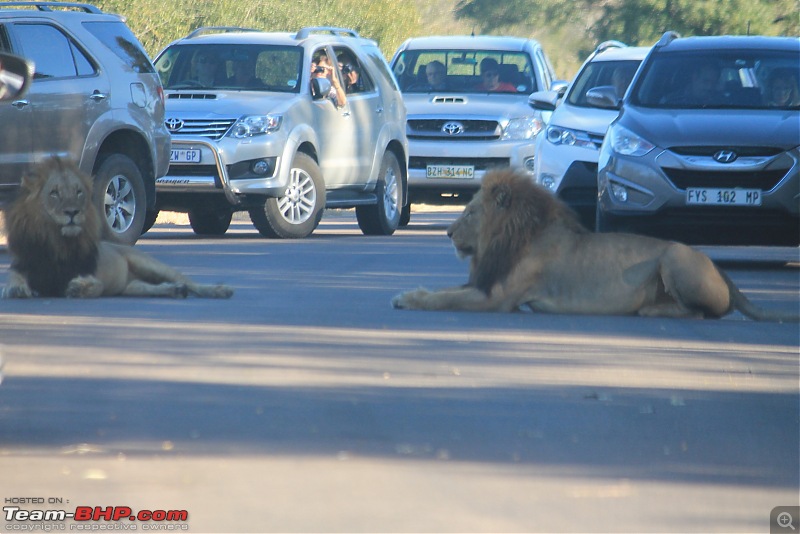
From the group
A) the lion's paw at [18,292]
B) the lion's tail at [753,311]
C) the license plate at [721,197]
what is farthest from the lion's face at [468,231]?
the license plate at [721,197]

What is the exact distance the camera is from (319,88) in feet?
57.3

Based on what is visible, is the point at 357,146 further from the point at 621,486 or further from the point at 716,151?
the point at 621,486

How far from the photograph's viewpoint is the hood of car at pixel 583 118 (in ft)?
53.8

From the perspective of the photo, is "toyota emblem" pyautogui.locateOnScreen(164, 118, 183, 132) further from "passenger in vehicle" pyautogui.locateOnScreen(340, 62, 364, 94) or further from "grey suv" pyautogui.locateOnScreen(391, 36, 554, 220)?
"grey suv" pyautogui.locateOnScreen(391, 36, 554, 220)

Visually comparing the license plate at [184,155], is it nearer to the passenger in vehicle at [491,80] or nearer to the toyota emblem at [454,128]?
the toyota emblem at [454,128]

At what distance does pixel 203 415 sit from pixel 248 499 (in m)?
1.37

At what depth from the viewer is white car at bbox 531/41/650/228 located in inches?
624

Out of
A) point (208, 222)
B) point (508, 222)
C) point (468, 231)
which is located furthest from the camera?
point (208, 222)

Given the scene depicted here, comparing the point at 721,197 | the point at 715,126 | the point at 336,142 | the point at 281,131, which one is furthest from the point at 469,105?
the point at 721,197

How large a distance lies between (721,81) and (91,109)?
5.38 meters

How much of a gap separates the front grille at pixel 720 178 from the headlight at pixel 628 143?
0.78 ft

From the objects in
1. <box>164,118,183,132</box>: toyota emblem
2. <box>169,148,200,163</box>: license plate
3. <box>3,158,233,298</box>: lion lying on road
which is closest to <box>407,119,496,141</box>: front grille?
<box>164,118,183,132</box>: toyota emblem

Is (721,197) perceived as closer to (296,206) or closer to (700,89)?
(700,89)

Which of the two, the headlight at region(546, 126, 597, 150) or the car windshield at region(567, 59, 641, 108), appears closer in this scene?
the headlight at region(546, 126, 597, 150)
